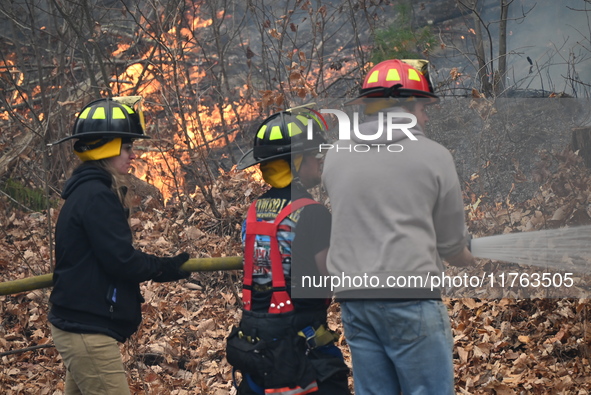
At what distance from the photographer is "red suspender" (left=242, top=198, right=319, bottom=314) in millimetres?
3658

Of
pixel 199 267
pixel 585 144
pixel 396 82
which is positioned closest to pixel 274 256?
pixel 199 267

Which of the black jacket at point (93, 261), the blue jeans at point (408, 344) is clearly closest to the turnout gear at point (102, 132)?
the black jacket at point (93, 261)

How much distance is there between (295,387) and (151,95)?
36.1ft

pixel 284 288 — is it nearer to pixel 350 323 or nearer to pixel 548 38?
pixel 350 323

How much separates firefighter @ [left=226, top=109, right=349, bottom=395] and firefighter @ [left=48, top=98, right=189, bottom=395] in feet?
2.18

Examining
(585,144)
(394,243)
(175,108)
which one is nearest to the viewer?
(394,243)

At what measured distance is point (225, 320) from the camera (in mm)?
8016

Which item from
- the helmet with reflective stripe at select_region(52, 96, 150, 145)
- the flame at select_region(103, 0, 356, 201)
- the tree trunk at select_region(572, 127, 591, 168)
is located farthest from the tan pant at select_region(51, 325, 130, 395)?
the tree trunk at select_region(572, 127, 591, 168)

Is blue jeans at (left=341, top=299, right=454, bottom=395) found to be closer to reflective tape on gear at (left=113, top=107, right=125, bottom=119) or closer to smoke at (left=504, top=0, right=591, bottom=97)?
reflective tape on gear at (left=113, top=107, right=125, bottom=119)

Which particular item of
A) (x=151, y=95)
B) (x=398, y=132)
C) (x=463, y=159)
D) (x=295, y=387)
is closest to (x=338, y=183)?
(x=398, y=132)

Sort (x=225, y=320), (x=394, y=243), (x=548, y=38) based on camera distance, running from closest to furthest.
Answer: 1. (x=394, y=243)
2. (x=225, y=320)
3. (x=548, y=38)

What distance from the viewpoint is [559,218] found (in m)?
8.48

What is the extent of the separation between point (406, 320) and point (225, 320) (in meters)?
4.92

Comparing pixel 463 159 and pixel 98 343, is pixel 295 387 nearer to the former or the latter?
pixel 98 343
